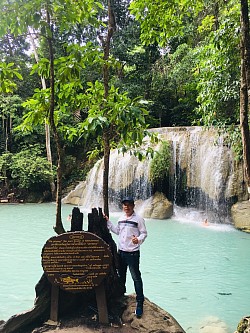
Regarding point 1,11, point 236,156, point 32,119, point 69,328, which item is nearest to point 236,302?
point 69,328

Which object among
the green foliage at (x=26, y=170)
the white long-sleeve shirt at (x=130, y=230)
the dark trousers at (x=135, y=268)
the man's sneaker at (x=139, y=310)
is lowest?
the man's sneaker at (x=139, y=310)

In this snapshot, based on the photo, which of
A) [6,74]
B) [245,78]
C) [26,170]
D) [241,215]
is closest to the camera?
[6,74]

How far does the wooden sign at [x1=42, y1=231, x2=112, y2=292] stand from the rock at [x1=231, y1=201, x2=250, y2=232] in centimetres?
695

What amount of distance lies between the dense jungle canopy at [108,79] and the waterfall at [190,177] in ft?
3.40

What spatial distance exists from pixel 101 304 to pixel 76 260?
468 mm

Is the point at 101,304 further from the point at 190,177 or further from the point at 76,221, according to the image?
the point at 190,177

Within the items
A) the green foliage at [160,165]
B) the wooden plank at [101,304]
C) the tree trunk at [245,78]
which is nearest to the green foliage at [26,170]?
the green foliage at [160,165]

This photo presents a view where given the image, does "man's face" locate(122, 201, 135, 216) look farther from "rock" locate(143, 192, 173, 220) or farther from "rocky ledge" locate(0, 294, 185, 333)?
"rock" locate(143, 192, 173, 220)

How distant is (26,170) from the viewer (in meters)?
16.3

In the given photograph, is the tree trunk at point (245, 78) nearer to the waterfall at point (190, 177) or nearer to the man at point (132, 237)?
the man at point (132, 237)

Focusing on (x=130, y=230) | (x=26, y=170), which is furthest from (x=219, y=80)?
(x=26, y=170)

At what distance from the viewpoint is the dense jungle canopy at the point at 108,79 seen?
9.77 ft

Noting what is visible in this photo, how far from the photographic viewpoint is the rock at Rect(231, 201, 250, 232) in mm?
9336

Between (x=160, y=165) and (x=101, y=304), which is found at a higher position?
(x=160, y=165)
